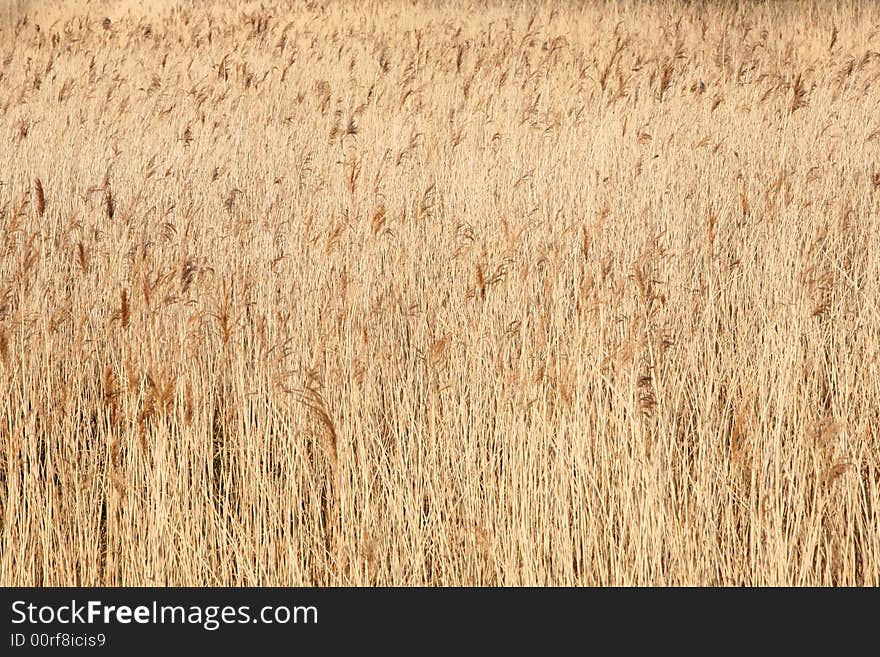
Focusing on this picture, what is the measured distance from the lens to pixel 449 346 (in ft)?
9.62

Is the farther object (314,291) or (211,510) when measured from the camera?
(314,291)

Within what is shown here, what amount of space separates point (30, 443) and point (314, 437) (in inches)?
27.6

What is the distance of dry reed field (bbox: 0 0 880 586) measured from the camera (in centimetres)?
214

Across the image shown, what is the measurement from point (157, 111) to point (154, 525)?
5.56 m

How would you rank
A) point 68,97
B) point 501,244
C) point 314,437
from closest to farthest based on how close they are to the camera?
point 314,437, point 501,244, point 68,97

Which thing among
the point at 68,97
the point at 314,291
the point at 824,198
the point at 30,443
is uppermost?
the point at 68,97

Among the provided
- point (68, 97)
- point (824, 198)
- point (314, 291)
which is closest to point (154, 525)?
point (314, 291)

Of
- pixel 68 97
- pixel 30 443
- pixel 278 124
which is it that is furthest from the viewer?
pixel 68 97

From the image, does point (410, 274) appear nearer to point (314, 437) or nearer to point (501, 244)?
point (501, 244)

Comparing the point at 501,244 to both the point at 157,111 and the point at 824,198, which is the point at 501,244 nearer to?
the point at 824,198

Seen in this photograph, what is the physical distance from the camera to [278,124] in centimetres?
664

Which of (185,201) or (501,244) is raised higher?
(185,201)

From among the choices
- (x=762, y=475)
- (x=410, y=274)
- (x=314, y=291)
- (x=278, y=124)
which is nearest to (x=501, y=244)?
(x=410, y=274)

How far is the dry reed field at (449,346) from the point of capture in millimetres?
2141
